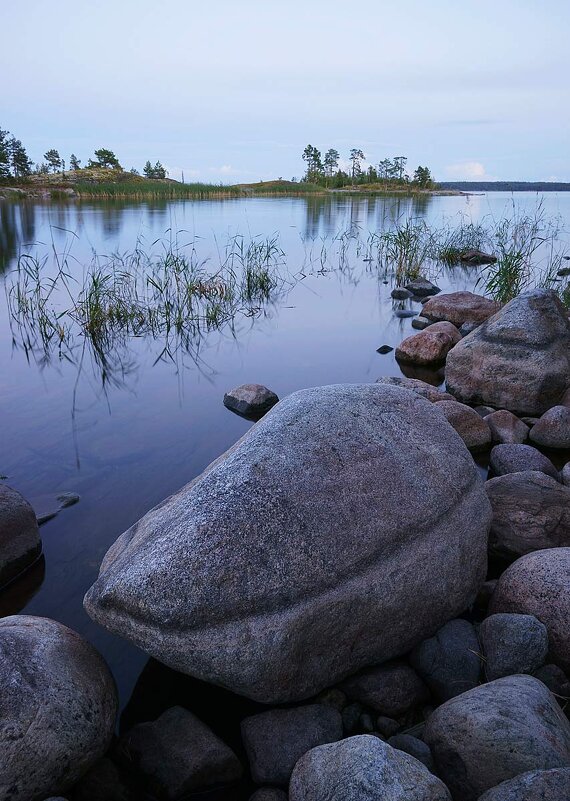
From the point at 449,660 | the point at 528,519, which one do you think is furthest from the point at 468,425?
the point at 449,660

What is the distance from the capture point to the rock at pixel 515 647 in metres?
2.95

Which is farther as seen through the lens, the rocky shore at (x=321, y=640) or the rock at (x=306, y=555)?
the rock at (x=306, y=555)

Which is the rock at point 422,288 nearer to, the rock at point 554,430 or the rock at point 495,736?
the rock at point 554,430

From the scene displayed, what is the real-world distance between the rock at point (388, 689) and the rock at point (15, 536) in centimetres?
244

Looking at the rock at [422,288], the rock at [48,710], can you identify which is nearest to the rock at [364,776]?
the rock at [48,710]

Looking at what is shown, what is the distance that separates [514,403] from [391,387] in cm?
357

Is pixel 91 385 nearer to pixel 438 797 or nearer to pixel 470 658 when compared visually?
pixel 470 658

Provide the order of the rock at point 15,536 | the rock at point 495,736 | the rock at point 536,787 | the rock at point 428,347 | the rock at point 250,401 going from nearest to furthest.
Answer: the rock at point 536,787, the rock at point 495,736, the rock at point 15,536, the rock at point 250,401, the rock at point 428,347

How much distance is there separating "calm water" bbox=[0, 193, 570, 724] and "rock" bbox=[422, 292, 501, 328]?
61 cm

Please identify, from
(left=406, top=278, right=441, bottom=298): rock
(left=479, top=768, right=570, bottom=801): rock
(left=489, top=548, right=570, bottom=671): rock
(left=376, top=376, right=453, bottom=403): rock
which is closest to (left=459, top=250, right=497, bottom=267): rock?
(left=406, top=278, right=441, bottom=298): rock

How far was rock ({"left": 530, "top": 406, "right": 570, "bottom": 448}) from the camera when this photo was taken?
6.05m

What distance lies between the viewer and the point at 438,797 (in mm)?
2094

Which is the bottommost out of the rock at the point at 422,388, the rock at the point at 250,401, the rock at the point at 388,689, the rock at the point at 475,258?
the rock at the point at 388,689

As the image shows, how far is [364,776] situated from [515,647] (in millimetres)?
1215
